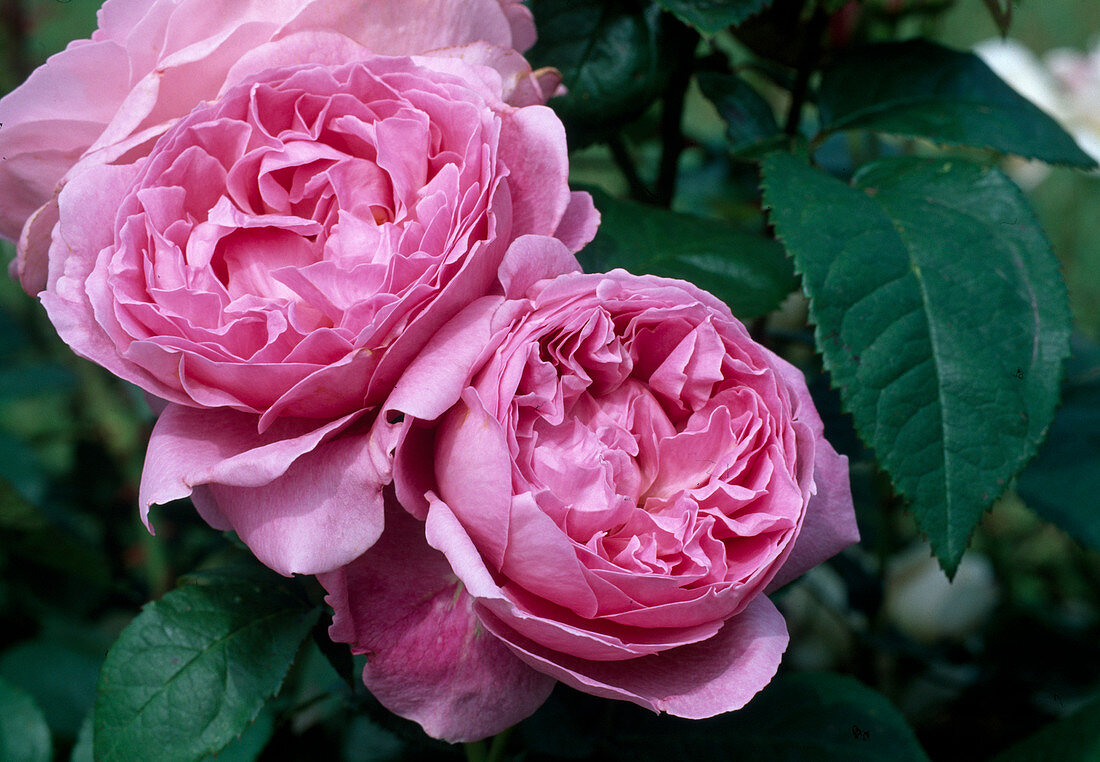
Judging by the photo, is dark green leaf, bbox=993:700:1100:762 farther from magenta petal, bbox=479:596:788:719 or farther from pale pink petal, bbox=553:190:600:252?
pale pink petal, bbox=553:190:600:252

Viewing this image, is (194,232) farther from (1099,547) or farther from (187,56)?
(1099,547)

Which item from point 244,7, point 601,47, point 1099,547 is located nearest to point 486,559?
point 244,7

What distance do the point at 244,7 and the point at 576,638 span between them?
351 millimetres

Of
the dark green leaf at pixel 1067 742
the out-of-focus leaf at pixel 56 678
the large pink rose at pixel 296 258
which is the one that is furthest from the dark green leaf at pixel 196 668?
the dark green leaf at pixel 1067 742

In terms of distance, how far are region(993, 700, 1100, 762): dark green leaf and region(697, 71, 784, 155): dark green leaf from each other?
538mm

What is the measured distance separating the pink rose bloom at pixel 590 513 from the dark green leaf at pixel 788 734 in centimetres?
25

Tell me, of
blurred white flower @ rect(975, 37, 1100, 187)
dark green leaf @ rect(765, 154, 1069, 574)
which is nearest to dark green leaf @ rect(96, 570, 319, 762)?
dark green leaf @ rect(765, 154, 1069, 574)

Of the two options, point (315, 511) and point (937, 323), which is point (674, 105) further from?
point (315, 511)

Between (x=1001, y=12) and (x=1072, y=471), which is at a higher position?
(x=1001, y=12)

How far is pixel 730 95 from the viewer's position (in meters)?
0.70

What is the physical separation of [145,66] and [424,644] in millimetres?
320

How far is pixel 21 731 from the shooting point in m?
0.70

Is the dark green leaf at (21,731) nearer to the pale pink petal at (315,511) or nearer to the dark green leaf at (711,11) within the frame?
the pale pink petal at (315,511)

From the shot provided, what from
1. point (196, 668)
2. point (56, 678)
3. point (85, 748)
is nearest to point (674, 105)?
point (196, 668)
